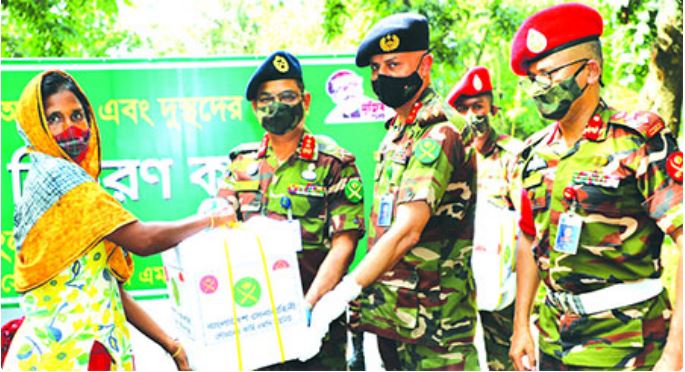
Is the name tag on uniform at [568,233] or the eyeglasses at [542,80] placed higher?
the eyeglasses at [542,80]

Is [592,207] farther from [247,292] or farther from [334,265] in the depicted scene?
[247,292]

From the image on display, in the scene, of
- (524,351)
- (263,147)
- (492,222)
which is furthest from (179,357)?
(492,222)

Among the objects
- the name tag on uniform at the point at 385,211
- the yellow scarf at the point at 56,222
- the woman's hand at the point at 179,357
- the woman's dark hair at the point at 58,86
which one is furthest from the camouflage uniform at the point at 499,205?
the woman's dark hair at the point at 58,86

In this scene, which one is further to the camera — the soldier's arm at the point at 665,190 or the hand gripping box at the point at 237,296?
the hand gripping box at the point at 237,296

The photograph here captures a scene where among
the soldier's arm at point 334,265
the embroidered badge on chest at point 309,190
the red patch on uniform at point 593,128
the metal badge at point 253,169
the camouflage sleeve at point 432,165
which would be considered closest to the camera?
the red patch on uniform at point 593,128

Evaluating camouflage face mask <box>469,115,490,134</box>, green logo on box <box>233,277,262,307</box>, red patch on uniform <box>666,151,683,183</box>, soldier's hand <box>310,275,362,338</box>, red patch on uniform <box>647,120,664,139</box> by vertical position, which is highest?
camouflage face mask <box>469,115,490,134</box>

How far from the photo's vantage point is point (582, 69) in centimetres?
232

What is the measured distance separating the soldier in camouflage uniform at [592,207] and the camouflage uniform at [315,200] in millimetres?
752

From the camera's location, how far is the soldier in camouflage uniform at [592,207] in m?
2.11

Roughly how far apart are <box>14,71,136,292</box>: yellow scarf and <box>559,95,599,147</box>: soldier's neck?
1564 mm

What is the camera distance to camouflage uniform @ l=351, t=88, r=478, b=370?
8.50 feet

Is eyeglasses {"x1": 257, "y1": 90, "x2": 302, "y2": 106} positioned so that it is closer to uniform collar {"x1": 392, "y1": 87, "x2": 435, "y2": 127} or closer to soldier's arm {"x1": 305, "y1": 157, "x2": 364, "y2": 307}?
soldier's arm {"x1": 305, "y1": 157, "x2": 364, "y2": 307}

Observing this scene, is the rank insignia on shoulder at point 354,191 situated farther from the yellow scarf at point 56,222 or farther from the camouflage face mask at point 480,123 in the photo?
the camouflage face mask at point 480,123

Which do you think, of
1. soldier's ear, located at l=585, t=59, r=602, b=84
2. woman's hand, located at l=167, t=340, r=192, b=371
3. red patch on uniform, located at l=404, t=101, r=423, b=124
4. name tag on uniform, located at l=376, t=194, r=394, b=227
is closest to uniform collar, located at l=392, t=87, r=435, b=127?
red patch on uniform, located at l=404, t=101, r=423, b=124
